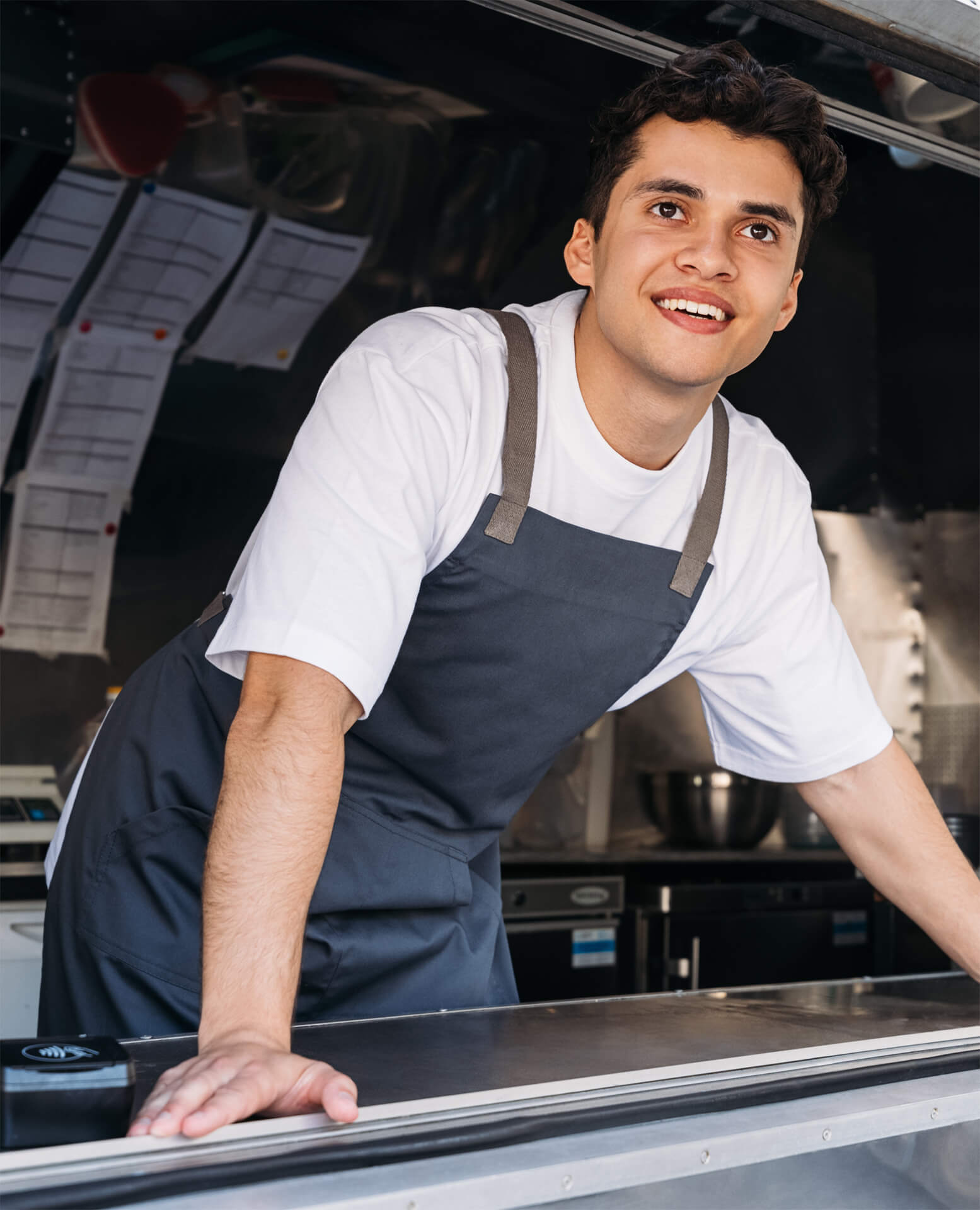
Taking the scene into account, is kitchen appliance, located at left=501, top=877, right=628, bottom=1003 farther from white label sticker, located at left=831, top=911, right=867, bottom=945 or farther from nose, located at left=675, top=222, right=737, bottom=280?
nose, located at left=675, top=222, right=737, bottom=280

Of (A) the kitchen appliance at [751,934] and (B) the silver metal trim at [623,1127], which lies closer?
(B) the silver metal trim at [623,1127]

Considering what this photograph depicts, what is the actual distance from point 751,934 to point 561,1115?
2311 mm

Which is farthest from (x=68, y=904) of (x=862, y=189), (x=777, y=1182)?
(x=862, y=189)

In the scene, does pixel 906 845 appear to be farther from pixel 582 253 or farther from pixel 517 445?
pixel 582 253

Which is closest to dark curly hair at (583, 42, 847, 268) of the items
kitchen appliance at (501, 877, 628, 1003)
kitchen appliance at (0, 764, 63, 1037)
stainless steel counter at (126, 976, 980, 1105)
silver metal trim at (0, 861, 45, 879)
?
stainless steel counter at (126, 976, 980, 1105)

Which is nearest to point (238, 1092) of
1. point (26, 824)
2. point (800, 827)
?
point (26, 824)

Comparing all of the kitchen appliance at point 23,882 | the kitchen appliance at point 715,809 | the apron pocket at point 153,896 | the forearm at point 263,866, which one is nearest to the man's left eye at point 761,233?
the forearm at point 263,866

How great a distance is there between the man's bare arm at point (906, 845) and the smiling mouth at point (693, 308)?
479mm

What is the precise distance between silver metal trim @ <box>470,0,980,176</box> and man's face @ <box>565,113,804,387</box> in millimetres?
67

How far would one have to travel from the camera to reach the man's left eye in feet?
4.02

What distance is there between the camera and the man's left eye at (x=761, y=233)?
4.02ft

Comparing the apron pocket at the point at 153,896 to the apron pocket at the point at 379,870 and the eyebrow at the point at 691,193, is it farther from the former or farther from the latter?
the eyebrow at the point at 691,193

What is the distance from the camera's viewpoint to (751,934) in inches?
114

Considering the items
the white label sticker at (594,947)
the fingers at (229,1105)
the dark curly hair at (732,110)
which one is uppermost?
the dark curly hair at (732,110)
